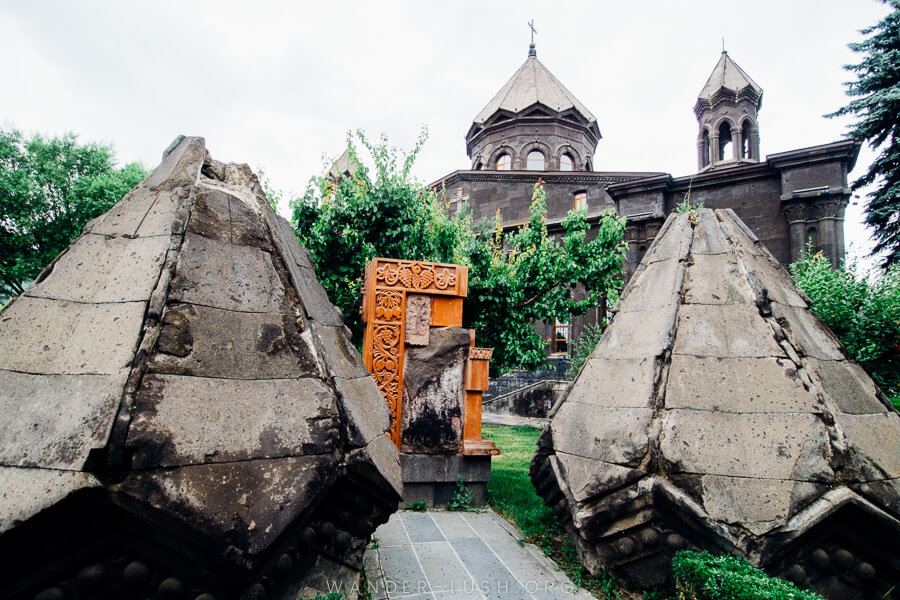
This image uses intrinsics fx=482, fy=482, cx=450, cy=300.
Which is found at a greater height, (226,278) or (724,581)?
(226,278)

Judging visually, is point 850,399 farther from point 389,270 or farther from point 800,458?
point 389,270

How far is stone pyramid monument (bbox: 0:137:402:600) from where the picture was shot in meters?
1.65

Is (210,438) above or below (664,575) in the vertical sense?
above

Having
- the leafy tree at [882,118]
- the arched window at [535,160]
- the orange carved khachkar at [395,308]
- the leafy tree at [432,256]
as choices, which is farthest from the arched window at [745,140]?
the orange carved khachkar at [395,308]

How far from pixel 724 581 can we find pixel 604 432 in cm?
107

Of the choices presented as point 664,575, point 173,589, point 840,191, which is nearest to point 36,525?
point 173,589

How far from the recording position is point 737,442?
2750 millimetres

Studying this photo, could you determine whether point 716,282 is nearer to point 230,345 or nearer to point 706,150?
point 230,345

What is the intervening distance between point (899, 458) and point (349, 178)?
7.20 meters

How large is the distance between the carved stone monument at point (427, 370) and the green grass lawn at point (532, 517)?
1.69 feet

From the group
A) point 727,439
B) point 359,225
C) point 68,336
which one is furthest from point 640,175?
point 68,336

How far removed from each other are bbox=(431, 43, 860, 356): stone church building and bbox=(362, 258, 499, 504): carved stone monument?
6.88 meters

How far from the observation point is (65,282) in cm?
221

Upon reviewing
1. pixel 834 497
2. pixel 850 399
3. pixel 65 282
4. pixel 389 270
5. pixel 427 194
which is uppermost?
pixel 427 194
